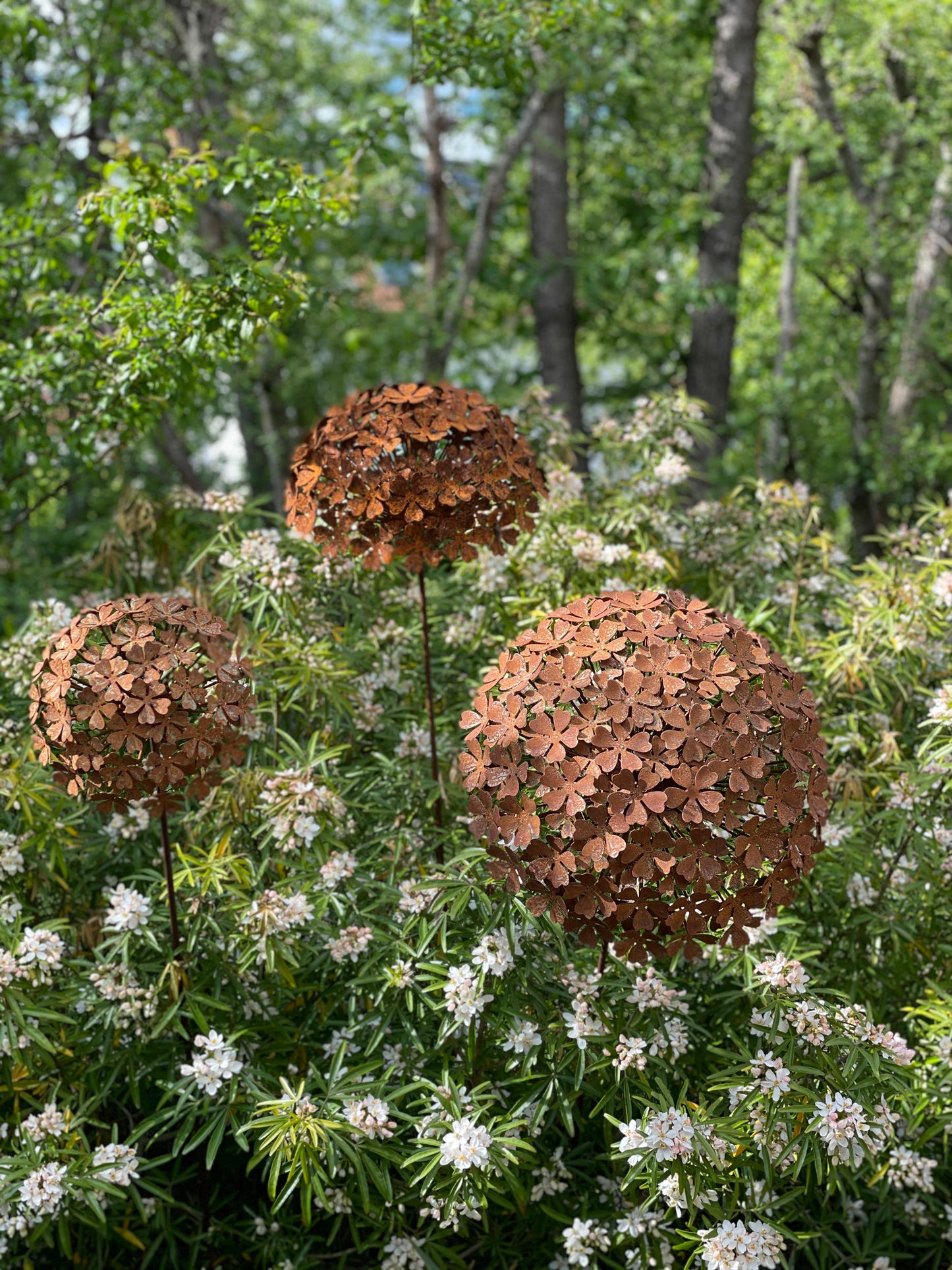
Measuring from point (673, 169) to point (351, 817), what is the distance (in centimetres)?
474

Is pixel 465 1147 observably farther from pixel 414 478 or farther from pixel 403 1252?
pixel 414 478

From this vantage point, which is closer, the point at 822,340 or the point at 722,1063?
the point at 722,1063

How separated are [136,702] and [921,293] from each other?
6397mm

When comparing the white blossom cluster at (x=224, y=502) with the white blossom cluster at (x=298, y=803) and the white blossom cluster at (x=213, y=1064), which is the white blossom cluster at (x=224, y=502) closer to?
the white blossom cluster at (x=298, y=803)

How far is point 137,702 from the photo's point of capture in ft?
6.36

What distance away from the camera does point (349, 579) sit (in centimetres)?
285

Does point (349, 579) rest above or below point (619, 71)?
below

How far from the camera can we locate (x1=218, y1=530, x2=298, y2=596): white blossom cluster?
2.60 m

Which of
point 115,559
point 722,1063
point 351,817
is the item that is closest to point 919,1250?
point 722,1063

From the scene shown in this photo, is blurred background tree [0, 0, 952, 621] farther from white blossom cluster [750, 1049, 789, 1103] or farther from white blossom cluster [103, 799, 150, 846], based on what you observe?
white blossom cluster [750, 1049, 789, 1103]

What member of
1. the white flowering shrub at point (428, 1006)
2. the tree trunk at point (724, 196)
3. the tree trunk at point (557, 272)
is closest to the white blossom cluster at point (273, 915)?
the white flowering shrub at point (428, 1006)

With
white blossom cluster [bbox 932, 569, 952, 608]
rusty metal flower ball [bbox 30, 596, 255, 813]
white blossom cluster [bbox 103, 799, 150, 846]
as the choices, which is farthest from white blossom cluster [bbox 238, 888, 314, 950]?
white blossom cluster [bbox 932, 569, 952, 608]

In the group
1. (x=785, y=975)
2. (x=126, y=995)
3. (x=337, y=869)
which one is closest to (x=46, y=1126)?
(x=126, y=995)

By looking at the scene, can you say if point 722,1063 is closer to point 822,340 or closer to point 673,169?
point 673,169
